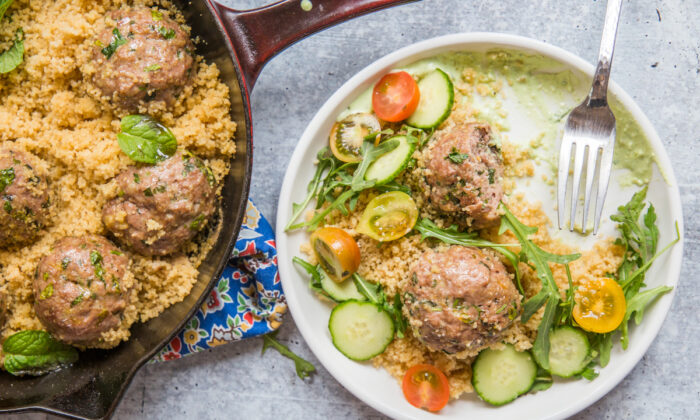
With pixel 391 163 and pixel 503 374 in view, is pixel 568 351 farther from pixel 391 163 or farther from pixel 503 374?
pixel 391 163

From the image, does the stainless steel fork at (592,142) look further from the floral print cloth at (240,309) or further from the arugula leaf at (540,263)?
the floral print cloth at (240,309)

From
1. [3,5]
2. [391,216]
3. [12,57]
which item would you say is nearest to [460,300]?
[391,216]

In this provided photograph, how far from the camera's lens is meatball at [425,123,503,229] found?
2.52 m

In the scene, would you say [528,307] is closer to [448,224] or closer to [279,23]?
[448,224]

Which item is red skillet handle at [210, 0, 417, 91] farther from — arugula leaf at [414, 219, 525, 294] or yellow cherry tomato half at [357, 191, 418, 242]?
arugula leaf at [414, 219, 525, 294]

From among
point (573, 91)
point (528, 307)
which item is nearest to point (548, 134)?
point (573, 91)

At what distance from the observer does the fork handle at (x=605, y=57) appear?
8.64 ft

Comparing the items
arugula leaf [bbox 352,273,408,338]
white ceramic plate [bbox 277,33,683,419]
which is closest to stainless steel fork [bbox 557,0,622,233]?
white ceramic plate [bbox 277,33,683,419]

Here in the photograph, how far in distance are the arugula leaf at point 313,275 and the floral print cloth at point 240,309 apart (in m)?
0.20

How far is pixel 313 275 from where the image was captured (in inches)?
109

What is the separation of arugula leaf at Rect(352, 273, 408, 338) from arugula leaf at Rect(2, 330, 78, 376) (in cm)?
130

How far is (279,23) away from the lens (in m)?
2.49

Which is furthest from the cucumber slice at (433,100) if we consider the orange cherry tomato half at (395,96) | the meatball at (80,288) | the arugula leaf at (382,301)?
the meatball at (80,288)

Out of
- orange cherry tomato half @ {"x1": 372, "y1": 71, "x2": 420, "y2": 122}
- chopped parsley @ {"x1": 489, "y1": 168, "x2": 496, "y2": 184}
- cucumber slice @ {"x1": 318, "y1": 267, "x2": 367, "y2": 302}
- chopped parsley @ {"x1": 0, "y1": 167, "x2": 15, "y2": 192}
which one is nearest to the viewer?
chopped parsley @ {"x1": 0, "y1": 167, "x2": 15, "y2": 192}
